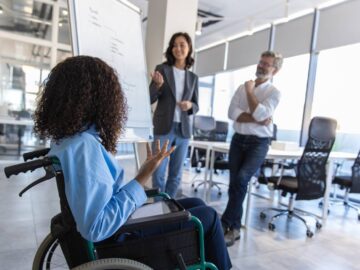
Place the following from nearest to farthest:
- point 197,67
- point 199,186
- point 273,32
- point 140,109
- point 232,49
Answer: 1. point 140,109
2. point 199,186
3. point 273,32
4. point 232,49
5. point 197,67

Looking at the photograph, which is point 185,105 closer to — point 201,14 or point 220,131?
point 220,131

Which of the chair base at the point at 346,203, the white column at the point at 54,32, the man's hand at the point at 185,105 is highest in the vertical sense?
the white column at the point at 54,32

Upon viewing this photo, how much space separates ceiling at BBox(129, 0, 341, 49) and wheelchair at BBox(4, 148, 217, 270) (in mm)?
4207

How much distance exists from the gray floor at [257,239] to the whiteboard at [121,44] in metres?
1.04

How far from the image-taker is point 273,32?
571 centimetres

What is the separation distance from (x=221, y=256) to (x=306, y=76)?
15.2 feet

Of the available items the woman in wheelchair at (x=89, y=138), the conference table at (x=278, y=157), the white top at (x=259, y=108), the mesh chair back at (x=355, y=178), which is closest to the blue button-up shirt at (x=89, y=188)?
the woman in wheelchair at (x=89, y=138)

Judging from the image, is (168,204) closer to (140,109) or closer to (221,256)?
(221,256)

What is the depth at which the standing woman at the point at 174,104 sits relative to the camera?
2332 millimetres

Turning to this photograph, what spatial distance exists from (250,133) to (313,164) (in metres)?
0.94

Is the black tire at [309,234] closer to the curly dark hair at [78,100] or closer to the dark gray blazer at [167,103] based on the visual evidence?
the dark gray blazer at [167,103]

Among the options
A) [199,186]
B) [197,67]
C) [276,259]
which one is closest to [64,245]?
[276,259]

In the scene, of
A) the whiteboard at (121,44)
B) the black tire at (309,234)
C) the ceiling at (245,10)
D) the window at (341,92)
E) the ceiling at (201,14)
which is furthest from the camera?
the ceiling at (201,14)

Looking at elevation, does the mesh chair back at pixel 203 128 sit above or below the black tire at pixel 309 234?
above
